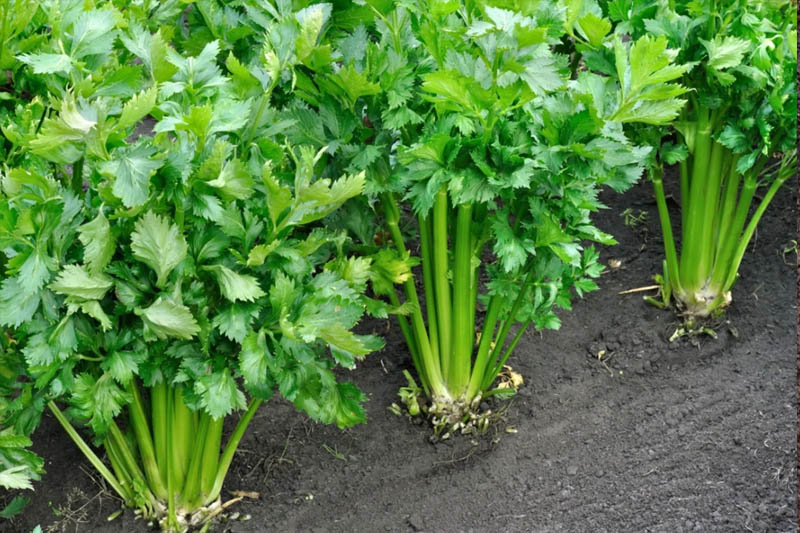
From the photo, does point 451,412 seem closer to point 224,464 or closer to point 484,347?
point 484,347

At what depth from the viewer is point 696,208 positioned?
116 inches

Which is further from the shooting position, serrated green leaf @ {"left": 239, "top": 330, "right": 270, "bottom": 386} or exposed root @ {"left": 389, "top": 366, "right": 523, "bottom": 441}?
exposed root @ {"left": 389, "top": 366, "right": 523, "bottom": 441}

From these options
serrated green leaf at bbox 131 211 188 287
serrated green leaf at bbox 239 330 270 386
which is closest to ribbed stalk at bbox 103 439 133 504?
serrated green leaf at bbox 239 330 270 386

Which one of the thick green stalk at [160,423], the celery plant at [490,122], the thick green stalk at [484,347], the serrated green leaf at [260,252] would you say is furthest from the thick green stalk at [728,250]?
the thick green stalk at [160,423]

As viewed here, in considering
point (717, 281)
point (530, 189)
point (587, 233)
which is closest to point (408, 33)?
point (530, 189)

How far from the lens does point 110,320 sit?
5.98 ft

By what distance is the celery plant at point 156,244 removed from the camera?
1.69 meters

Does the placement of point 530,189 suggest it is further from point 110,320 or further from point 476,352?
point 110,320

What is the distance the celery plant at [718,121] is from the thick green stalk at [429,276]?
857 millimetres

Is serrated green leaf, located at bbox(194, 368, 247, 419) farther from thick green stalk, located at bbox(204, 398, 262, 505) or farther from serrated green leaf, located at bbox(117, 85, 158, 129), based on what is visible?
serrated green leaf, located at bbox(117, 85, 158, 129)

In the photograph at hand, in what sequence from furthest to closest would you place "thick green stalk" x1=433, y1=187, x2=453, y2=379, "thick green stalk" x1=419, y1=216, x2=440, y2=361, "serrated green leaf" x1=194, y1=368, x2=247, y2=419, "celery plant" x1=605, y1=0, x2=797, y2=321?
"celery plant" x1=605, y1=0, x2=797, y2=321, "thick green stalk" x1=419, y1=216, x2=440, y2=361, "thick green stalk" x1=433, y1=187, x2=453, y2=379, "serrated green leaf" x1=194, y1=368, x2=247, y2=419

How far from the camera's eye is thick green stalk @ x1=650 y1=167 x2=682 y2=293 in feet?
9.69

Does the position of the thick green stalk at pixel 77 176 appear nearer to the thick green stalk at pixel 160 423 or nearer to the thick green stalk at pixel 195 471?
the thick green stalk at pixel 160 423

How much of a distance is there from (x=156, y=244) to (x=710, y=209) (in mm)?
1974
